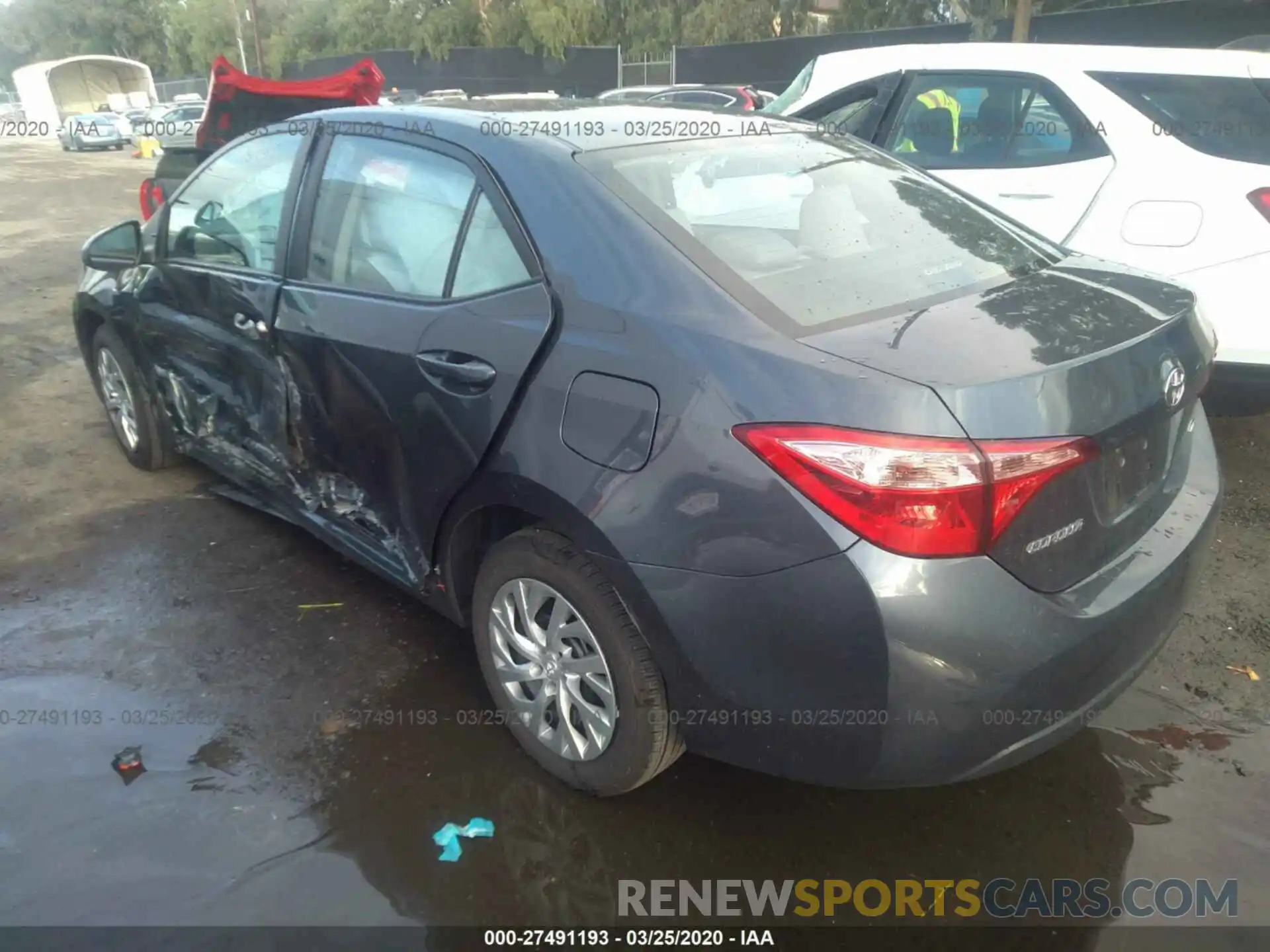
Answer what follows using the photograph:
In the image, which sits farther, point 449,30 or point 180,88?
point 180,88

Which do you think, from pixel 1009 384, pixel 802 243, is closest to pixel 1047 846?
pixel 1009 384

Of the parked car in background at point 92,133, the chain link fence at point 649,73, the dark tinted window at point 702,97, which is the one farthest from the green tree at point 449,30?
the dark tinted window at point 702,97

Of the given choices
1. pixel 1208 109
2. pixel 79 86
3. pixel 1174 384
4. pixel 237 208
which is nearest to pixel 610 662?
pixel 1174 384

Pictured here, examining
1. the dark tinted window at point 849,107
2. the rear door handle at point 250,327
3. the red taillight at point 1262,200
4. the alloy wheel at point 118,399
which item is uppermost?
the dark tinted window at point 849,107

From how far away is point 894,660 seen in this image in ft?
6.06

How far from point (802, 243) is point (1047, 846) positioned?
162 centimetres

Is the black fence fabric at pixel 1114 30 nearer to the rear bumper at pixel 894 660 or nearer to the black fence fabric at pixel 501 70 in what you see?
the black fence fabric at pixel 501 70

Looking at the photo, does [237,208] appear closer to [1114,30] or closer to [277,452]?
[277,452]

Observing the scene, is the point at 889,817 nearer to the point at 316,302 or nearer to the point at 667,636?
the point at 667,636

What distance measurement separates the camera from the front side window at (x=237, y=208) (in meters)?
3.28

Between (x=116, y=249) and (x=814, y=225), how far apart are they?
305cm

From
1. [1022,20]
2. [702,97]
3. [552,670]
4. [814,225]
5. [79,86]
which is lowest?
[79,86]

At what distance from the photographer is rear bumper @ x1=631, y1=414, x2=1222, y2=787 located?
184 cm

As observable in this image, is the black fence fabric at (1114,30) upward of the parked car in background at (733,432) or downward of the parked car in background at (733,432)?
upward
